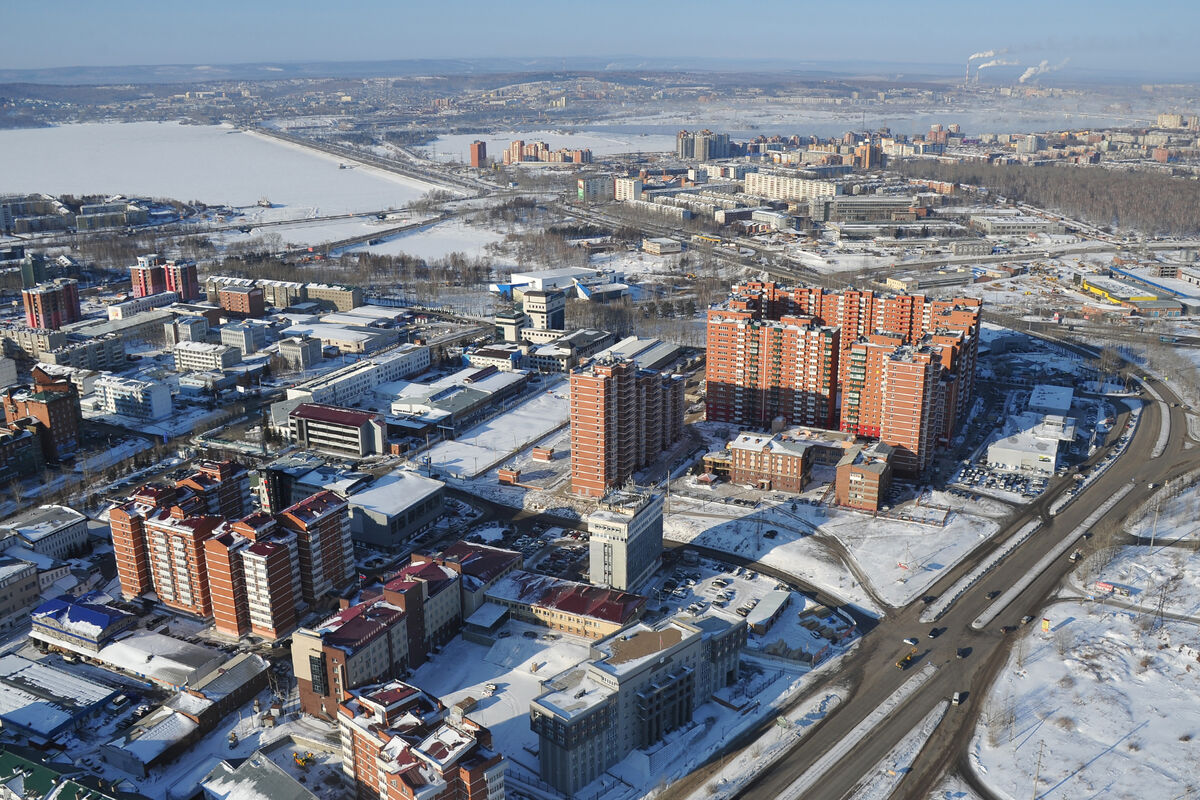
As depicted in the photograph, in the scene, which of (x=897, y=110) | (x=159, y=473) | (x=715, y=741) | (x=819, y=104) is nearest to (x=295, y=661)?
(x=715, y=741)

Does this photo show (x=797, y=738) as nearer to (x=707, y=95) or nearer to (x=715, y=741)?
(x=715, y=741)

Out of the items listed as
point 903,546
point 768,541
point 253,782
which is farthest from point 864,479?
point 253,782

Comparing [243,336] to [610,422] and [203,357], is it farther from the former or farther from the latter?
[610,422]

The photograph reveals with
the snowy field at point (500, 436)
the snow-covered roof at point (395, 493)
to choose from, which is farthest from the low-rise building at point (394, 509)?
the snowy field at point (500, 436)

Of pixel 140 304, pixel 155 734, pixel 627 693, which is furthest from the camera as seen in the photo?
pixel 140 304

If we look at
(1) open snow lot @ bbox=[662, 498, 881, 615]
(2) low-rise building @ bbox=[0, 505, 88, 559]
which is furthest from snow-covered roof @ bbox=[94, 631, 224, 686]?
(1) open snow lot @ bbox=[662, 498, 881, 615]

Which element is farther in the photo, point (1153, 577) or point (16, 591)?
point (1153, 577)
